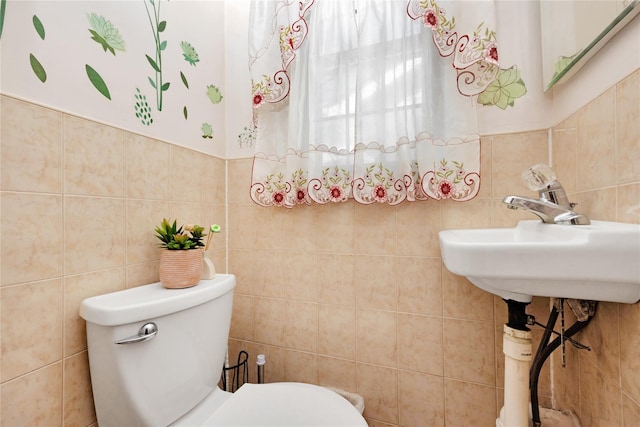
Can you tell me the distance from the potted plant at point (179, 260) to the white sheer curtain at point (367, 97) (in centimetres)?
38

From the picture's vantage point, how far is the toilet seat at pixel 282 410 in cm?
78

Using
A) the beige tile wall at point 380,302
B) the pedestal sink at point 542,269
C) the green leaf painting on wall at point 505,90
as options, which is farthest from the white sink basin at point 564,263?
the green leaf painting on wall at point 505,90

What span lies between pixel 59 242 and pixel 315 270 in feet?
2.76

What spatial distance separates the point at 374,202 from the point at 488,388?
0.77 metres

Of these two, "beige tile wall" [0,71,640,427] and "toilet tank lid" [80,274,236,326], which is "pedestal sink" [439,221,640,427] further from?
"toilet tank lid" [80,274,236,326]

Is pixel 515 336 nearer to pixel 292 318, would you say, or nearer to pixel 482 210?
pixel 482 210

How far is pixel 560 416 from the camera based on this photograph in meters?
0.86

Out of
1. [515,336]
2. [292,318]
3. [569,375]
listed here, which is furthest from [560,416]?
[292,318]

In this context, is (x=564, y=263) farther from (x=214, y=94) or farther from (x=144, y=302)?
(x=214, y=94)

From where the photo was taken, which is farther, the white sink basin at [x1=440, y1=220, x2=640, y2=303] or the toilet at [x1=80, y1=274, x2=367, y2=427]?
the toilet at [x1=80, y1=274, x2=367, y2=427]

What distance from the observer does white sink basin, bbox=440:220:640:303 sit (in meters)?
0.50

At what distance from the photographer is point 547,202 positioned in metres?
0.73

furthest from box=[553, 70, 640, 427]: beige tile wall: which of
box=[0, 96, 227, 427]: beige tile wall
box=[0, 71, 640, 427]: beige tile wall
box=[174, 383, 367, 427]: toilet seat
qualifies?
box=[0, 96, 227, 427]: beige tile wall

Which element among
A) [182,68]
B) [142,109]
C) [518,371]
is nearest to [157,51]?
[182,68]
